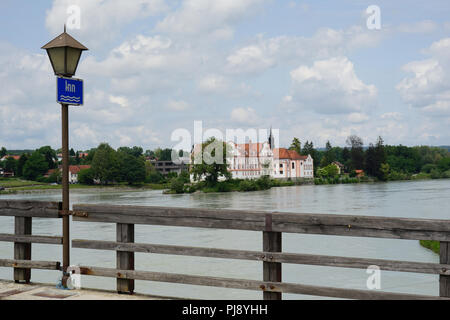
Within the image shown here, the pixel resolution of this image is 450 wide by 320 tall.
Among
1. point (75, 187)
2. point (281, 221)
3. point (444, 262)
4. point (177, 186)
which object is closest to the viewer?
point (444, 262)

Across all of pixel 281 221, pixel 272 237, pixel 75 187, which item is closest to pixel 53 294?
pixel 272 237

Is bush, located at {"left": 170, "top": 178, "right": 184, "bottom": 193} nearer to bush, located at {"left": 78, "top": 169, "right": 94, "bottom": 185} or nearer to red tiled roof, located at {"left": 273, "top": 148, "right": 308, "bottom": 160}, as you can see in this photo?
bush, located at {"left": 78, "top": 169, "right": 94, "bottom": 185}

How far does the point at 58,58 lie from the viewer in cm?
686

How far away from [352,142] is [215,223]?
154 metres

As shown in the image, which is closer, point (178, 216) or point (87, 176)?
point (178, 216)

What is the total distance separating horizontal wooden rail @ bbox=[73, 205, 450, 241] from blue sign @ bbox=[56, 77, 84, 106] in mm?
1463

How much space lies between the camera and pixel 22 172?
13638cm

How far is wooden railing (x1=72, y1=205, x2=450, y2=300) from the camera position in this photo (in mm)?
5109

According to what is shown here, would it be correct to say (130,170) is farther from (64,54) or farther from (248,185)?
(64,54)

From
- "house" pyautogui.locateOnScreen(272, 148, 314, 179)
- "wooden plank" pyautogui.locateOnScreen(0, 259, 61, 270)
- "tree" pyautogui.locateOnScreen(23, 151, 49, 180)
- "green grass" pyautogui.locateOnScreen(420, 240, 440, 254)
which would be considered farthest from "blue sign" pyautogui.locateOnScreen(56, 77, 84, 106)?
"tree" pyautogui.locateOnScreen(23, 151, 49, 180)

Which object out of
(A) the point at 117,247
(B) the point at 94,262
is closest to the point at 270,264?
(A) the point at 117,247

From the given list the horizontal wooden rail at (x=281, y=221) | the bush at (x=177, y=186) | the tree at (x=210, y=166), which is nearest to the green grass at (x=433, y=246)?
the horizontal wooden rail at (x=281, y=221)

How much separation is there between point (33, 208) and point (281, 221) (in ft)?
11.1

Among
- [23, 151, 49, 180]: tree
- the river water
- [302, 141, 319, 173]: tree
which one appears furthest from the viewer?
[302, 141, 319, 173]: tree
